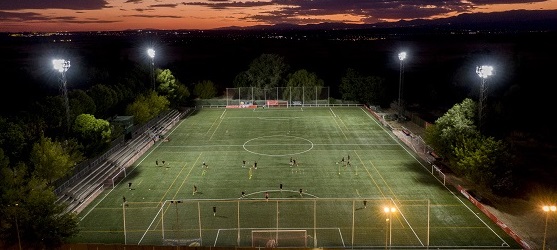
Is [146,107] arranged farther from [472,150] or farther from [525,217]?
[525,217]

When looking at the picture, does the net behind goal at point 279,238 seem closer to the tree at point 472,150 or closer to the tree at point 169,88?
the tree at point 472,150

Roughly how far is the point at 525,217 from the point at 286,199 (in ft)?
54.3

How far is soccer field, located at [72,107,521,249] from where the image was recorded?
29.4 m

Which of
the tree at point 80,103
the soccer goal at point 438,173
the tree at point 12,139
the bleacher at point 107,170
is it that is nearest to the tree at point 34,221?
the bleacher at point 107,170

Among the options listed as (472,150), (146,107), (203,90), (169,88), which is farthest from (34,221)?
(203,90)

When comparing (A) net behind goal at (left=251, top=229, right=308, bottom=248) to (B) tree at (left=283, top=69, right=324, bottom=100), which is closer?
(A) net behind goal at (left=251, top=229, right=308, bottom=248)

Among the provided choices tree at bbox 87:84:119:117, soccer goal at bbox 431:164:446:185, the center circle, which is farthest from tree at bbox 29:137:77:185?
soccer goal at bbox 431:164:446:185

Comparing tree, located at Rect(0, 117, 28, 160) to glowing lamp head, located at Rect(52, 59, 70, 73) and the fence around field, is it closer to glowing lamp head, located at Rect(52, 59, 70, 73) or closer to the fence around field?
glowing lamp head, located at Rect(52, 59, 70, 73)

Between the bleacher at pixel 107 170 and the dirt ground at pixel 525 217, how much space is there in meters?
29.0

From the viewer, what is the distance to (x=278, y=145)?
172 ft

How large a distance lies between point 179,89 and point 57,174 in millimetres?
39691

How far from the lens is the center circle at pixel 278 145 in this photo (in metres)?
49.5

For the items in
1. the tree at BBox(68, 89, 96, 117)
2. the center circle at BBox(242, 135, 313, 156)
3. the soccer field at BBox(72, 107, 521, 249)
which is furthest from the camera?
the center circle at BBox(242, 135, 313, 156)

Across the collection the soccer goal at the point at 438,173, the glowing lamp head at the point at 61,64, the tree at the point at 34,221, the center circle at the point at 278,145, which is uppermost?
the glowing lamp head at the point at 61,64
